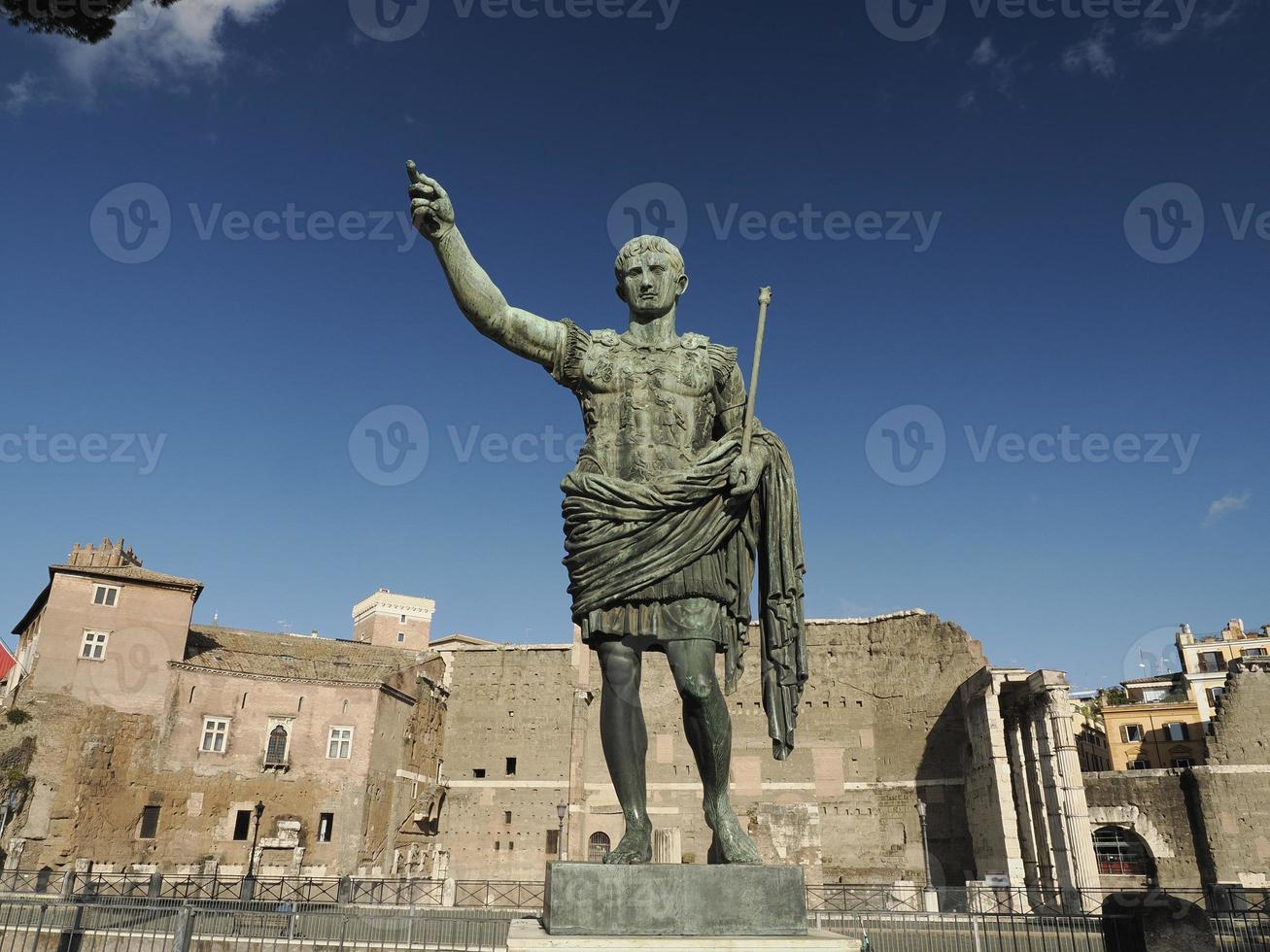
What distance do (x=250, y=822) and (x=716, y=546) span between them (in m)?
29.9

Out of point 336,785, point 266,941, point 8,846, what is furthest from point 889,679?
point 8,846

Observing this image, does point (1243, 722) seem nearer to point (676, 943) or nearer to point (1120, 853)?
point (1120, 853)

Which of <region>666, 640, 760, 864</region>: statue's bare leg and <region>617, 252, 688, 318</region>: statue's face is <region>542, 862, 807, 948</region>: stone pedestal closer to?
<region>666, 640, 760, 864</region>: statue's bare leg

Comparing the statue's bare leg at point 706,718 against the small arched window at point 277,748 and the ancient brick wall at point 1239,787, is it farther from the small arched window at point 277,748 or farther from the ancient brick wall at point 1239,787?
the ancient brick wall at point 1239,787

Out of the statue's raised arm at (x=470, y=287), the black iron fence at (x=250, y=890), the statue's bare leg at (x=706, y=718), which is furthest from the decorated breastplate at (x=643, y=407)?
the black iron fence at (x=250, y=890)

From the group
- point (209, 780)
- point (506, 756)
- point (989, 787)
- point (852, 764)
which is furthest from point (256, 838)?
point (989, 787)

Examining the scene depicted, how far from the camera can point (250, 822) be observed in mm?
27922

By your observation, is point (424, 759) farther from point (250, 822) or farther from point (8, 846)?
point (8, 846)

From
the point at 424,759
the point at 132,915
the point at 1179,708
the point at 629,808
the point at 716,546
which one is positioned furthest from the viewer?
the point at 1179,708

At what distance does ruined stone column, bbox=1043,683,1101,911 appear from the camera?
25047mm

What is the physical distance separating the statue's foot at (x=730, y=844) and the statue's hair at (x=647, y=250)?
2496 millimetres

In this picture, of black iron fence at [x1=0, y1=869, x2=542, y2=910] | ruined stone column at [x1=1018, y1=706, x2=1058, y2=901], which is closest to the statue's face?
black iron fence at [x1=0, y1=869, x2=542, y2=910]

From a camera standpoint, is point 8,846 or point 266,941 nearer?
point 266,941

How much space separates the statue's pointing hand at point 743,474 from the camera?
11.7 feet
